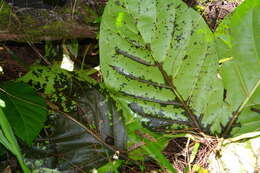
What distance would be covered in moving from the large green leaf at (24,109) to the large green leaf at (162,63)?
24cm

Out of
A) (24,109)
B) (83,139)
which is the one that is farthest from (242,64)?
(24,109)

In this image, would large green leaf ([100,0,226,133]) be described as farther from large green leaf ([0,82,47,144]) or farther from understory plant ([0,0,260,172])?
large green leaf ([0,82,47,144])

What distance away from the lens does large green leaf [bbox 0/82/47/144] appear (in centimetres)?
105

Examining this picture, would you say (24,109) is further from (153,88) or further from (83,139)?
(153,88)

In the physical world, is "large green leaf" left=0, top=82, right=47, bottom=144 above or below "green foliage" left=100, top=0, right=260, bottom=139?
below

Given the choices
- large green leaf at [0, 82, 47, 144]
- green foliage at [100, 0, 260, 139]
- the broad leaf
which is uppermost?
green foliage at [100, 0, 260, 139]

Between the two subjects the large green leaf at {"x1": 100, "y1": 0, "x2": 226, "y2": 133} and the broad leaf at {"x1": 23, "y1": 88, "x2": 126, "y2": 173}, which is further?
the broad leaf at {"x1": 23, "y1": 88, "x2": 126, "y2": 173}

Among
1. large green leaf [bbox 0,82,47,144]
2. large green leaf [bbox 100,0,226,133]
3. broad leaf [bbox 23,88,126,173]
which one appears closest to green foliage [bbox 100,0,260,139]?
large green leaf [bbox 100,0,226,133]

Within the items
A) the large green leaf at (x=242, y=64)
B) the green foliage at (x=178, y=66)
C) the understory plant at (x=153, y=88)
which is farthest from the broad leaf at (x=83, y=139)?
the large green leaf at (x=242, y=64)

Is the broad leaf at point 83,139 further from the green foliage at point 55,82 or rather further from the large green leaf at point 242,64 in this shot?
the large green leaf at point 242,64

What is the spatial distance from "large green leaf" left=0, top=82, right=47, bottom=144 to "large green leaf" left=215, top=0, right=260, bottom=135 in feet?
1.98

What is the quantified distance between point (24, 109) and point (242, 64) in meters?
0.71

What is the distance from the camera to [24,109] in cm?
108

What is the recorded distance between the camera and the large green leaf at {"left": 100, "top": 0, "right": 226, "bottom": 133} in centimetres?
103
